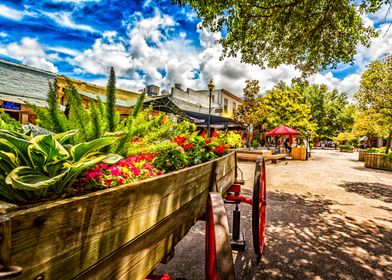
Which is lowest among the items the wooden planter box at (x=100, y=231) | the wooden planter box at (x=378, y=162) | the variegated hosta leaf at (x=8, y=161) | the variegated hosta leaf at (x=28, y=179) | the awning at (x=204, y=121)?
the wooden planter box at (x=378, y=162)

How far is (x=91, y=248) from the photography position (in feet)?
2.45

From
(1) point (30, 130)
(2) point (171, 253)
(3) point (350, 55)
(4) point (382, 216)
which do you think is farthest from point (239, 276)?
(3) point (350, 55)

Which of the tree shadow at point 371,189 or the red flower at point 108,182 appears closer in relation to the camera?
the red flower at point 108,182

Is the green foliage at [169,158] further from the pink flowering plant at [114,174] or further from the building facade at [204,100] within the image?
the building facade at [204,100]

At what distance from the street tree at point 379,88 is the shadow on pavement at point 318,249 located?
8.21 metres

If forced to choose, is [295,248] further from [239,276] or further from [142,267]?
[142,267]

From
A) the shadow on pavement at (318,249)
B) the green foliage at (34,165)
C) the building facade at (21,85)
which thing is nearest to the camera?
the green foliage at (34,165)

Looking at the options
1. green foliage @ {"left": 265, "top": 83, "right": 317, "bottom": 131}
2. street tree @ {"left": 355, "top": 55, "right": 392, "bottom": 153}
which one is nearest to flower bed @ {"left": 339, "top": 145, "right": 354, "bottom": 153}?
green foliage @ {"left": 265, "top": 83, "right": 317, "bottom": 131}

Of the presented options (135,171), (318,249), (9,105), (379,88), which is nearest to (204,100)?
(379,88)

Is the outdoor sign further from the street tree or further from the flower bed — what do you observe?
the flower bed

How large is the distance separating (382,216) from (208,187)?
4.64 meters

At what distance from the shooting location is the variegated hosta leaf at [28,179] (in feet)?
2.08

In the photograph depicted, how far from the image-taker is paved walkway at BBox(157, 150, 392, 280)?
256 centimetres

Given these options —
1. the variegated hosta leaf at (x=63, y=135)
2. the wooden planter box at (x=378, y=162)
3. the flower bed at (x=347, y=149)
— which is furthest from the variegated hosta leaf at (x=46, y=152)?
the flower bed at (x=347, y=149)
